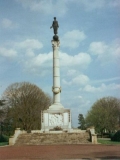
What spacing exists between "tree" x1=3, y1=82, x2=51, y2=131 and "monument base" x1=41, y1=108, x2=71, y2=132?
57.5 ft

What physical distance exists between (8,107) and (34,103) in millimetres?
5492

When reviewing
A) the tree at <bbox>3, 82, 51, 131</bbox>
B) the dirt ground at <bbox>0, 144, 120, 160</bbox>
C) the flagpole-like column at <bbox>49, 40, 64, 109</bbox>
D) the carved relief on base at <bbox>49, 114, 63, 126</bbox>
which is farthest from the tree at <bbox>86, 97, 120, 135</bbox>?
the dirt ground at <bbox>0, 144, 120, 160</bbox>

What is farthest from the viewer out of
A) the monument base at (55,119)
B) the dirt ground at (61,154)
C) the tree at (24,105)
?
the tree at (24,105)

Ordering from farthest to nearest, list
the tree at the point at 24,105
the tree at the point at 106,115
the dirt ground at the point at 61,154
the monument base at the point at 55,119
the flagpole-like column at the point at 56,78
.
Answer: the tree at the point at 106,115 → the tree at the point at 24,105 → the flagpole-like column at the point at 56,78 → the monument base at the point at 55,119 → the dirt ground at the point at 61,154

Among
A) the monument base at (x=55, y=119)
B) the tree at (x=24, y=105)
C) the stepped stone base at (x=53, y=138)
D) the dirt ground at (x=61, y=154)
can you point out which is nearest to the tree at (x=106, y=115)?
the tree at (x=24, y=105)

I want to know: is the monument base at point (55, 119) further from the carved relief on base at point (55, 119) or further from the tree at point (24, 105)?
the tree at point (24, 105)

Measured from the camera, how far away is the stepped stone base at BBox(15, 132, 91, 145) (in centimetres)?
3316

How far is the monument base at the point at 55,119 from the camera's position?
1593 inches

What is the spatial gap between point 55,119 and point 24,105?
59.9 feet

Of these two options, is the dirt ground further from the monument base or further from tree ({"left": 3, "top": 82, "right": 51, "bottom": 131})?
tree ({"left": 3, "top": 82, "right": 51, "bottom": 131})

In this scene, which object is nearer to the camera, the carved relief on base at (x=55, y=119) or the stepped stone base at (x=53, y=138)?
the stepped stone base at (x=53, y=138)

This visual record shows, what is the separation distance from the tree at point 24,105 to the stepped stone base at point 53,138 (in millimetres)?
21073

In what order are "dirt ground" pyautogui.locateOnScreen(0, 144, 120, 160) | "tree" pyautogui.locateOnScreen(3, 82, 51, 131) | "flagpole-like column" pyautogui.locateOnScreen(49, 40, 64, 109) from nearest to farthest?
"dirt ground" pyautogui.locateOnScreen(0, 144, 120, 160) < "flagpole-like column" pyautogui.locateOnScreen(49, 40, 64, 109) < "tree" pyautogui.locateOnScreen(3, 82, 51, 131)

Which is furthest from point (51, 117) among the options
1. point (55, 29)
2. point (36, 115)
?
point (36, 115)
